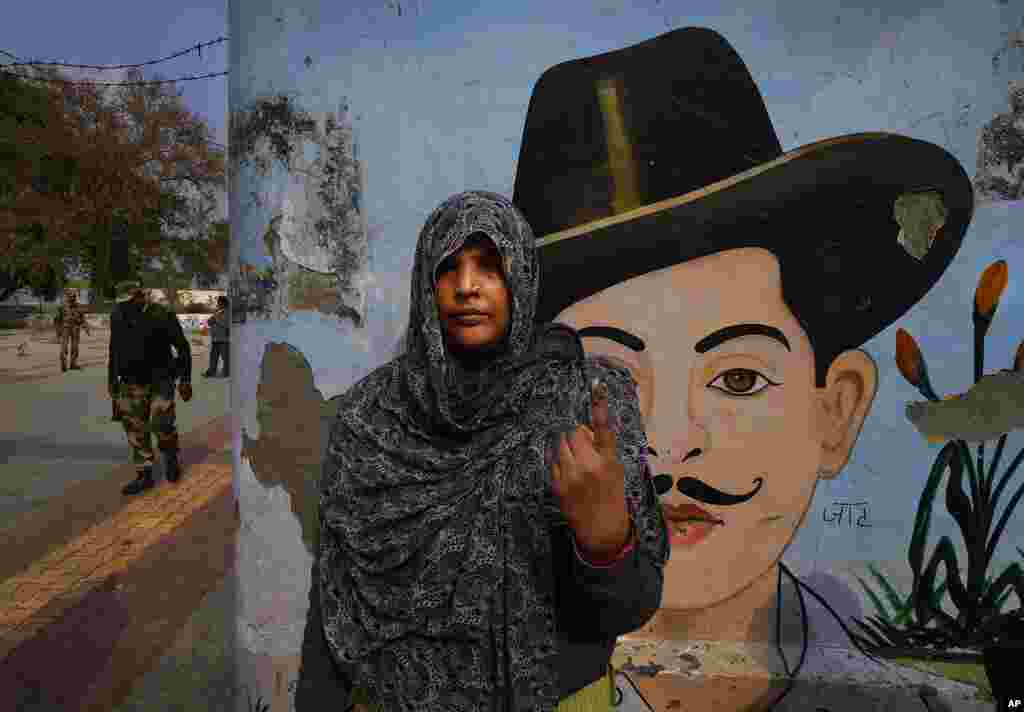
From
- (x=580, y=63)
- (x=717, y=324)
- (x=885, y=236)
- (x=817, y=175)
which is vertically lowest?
(x=717, y=324)

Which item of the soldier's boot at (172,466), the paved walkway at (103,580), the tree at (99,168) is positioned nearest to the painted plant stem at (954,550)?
the paved walkway at (103,580)

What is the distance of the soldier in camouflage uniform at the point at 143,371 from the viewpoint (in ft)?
20.3

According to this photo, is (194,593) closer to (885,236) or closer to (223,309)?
(885,236)

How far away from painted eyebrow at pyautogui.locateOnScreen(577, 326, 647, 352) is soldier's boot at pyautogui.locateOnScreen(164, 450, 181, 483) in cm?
555

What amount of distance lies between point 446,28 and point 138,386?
17.1 feet

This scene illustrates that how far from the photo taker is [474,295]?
1216mm

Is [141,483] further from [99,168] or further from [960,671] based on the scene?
[99,168]

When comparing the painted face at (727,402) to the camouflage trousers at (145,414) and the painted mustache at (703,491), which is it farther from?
the camouflage trousers at (145,414)

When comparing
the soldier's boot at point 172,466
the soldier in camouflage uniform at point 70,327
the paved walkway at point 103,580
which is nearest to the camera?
the paved walkway at point 103,580

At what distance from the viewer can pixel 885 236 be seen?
231cm

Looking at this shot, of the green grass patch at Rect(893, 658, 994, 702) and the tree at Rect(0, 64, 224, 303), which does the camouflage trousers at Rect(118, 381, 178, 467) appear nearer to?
the green grass patch at Rect(893, 658, 994, 702)

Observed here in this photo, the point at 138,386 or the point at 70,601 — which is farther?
the point at 138,386

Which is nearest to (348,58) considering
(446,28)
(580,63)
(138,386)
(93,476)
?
(446,28)

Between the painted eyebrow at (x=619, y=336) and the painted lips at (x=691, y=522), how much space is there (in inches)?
22.0
